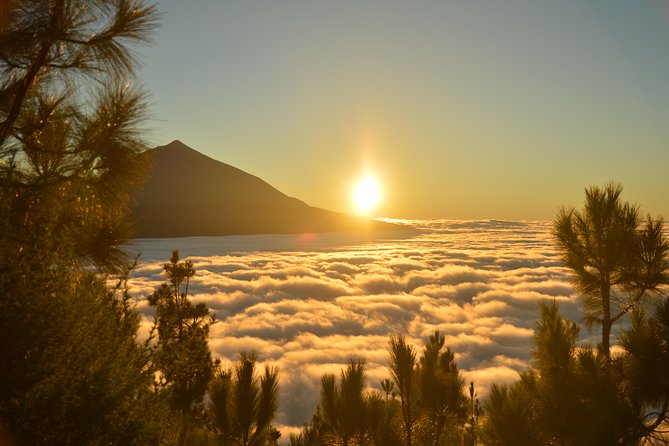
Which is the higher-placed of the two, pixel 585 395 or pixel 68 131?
pixel 68 131

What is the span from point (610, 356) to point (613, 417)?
1.43 meters

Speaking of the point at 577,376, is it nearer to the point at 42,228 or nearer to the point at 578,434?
the point at 578,434

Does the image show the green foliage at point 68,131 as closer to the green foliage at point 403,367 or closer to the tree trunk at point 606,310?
the green foliage at point 403,367

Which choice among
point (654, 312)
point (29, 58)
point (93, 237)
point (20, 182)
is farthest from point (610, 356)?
point (29, 58)

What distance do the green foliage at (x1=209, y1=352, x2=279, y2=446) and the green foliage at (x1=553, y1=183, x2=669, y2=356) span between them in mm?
7262

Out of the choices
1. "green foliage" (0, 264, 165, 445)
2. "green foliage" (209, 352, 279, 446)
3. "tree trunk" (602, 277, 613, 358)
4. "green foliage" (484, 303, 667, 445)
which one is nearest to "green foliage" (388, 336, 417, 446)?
"green foliage" (484, 303, 667, 445)

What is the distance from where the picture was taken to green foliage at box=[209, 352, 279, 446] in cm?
814

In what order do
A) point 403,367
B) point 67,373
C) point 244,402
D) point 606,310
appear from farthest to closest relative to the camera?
point 606,310 → point 403,367 → point 244,402 → point 67,373

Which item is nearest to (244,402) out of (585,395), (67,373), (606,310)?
(67,373)

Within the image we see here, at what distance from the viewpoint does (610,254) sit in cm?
1163

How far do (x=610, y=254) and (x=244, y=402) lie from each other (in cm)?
890

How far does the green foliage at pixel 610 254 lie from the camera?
11250 mm

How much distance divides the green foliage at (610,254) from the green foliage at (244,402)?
7.26m

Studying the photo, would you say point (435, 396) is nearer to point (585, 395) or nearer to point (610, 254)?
point (585, 395)
